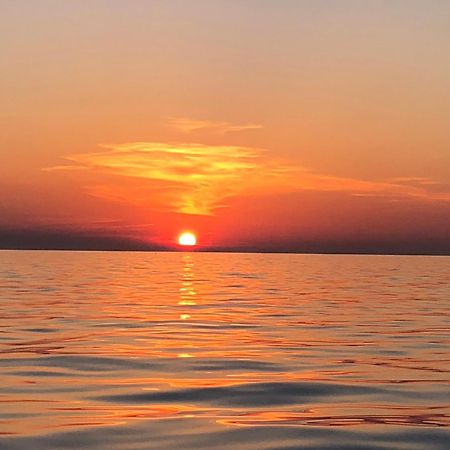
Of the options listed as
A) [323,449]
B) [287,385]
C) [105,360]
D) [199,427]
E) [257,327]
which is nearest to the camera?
[323,449]

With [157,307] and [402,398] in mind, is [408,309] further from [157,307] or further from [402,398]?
[402,398]

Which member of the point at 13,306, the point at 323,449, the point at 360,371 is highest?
the point at 13,306

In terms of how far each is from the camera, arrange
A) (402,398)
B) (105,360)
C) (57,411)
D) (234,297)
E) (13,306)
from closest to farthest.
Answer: (57,411) < (402,398) < (105,360) < (13,306) < (234,297)

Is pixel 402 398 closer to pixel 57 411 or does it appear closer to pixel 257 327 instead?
pixel 57 411

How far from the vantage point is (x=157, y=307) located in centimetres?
3170

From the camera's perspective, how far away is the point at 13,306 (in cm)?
3030

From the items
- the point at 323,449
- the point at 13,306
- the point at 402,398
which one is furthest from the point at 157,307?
the point at 323,449

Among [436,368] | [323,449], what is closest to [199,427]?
[323,449]

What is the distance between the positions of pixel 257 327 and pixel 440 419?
43.3 ft

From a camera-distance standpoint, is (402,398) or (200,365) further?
(200,365)

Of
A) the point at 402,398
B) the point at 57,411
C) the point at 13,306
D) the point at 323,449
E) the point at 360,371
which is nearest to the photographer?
the point at 323,449

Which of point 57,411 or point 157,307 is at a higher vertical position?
point 157,307

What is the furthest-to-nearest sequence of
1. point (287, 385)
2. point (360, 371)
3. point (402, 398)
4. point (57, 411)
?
Answer: point (360, 371), point (287, 385), point (402, 398), point (57, 411)

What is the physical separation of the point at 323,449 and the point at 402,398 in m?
3.62
